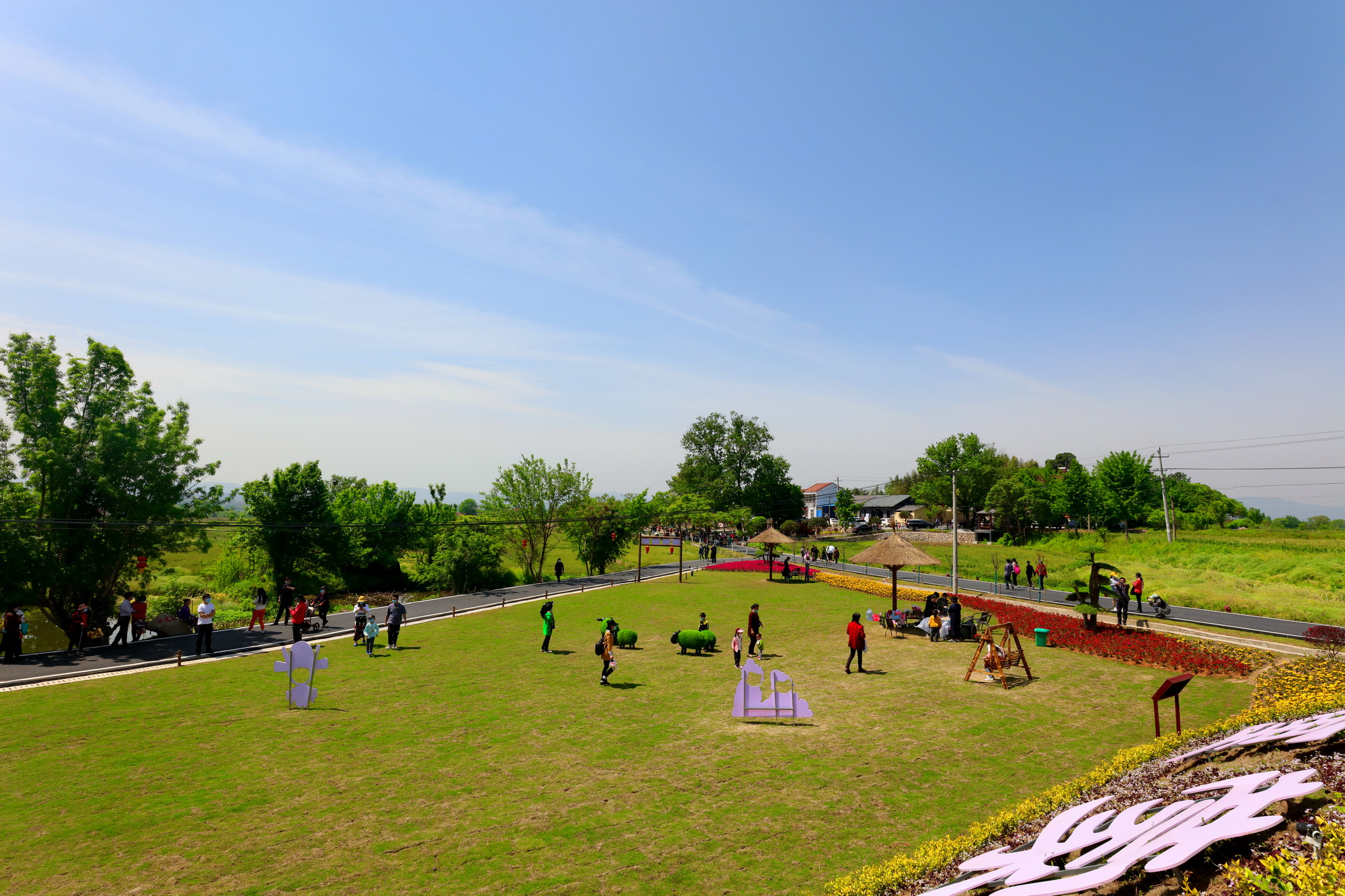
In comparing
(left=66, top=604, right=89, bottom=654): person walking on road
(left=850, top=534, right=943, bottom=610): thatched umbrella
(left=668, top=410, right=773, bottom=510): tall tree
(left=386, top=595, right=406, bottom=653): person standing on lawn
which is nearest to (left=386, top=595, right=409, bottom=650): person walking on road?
(left=386, top=595, right=406, bottom=653): person standing on lawn

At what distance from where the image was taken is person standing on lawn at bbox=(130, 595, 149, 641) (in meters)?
21.2

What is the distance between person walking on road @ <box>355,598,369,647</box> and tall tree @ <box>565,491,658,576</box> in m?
24.6

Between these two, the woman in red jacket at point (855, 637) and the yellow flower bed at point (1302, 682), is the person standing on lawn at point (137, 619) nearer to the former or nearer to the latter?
the woman in red jacket at point (855, 637)

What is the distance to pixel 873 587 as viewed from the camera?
34.5m

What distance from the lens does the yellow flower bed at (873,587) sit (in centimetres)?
3166

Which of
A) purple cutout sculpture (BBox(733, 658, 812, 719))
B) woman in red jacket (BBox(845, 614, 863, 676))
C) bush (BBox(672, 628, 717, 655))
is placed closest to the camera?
purple cutout sculpture (BBox(733, 658, 812, 719))

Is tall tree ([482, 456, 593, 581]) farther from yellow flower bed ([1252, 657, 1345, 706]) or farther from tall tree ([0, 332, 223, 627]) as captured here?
yellow flower bed ([1252, 657, 1345, 706])

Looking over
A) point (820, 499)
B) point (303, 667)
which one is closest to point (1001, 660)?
point (303, 667)

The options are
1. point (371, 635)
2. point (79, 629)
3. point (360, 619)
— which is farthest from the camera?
point (360, 619)

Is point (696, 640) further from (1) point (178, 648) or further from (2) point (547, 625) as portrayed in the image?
(1) point (178, 648)

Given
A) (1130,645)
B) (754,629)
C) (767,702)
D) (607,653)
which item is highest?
(607,653)

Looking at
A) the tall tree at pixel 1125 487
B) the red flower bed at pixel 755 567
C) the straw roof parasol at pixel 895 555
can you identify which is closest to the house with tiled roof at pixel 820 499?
the tall tree at pixel 1125 487

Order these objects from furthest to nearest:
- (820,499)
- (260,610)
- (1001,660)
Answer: (820,499), (260,610), (1001,660)

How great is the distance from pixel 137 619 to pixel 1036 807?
Answer: 87.8 feet
